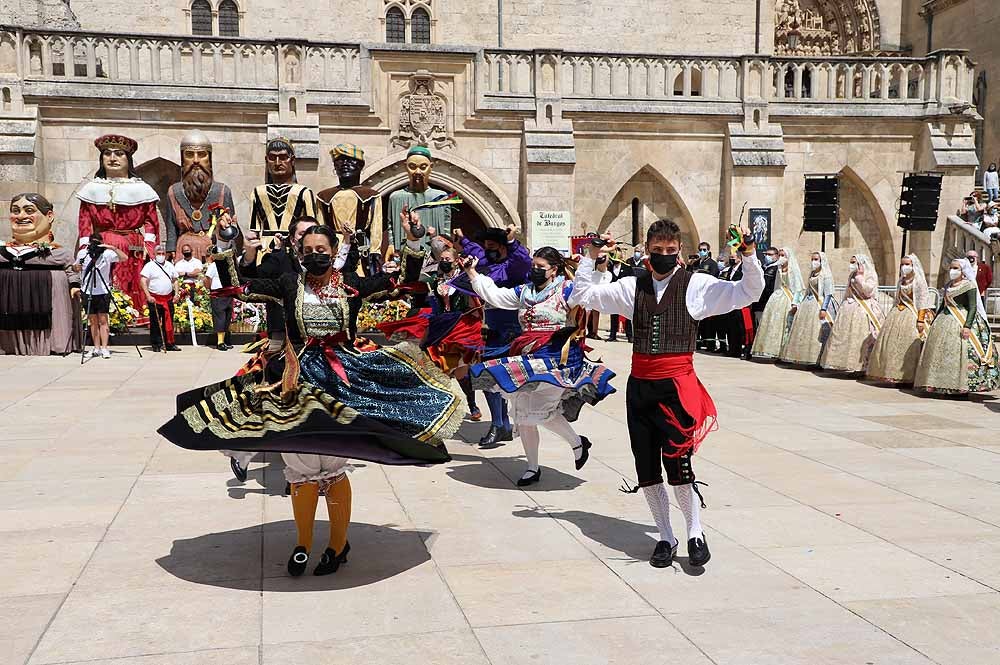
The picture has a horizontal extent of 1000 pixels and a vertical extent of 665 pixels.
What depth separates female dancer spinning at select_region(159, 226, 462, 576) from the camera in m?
4.51

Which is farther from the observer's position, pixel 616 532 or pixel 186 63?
pixel 186 63

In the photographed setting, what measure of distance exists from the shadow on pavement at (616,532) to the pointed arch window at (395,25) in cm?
2368

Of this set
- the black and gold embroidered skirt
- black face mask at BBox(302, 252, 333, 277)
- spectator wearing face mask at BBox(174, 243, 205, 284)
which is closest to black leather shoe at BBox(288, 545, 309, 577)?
the black and gold embroidered skirt

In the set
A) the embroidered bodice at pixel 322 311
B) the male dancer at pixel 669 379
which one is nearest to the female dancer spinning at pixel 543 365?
the male dancer at pixel 669 379

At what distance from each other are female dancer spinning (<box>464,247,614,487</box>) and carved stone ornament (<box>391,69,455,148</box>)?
1407cm

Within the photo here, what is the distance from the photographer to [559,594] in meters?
4.57

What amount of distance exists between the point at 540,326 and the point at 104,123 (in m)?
15.9

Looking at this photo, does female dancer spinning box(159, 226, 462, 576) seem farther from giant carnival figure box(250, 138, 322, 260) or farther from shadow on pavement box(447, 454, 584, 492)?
giant carnival figure box(250, 138, 322, 260)

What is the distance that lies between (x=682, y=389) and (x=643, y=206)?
17704 millimetres

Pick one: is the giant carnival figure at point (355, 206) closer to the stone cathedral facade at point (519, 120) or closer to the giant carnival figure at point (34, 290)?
the giant carnival figure at point (34, 290)

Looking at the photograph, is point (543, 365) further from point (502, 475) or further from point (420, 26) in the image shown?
point (420, 26)

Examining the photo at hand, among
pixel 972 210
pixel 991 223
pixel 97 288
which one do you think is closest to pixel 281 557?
pixel 97 288

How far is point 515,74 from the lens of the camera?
21.0 metres

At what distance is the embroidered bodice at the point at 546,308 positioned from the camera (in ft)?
22.4
